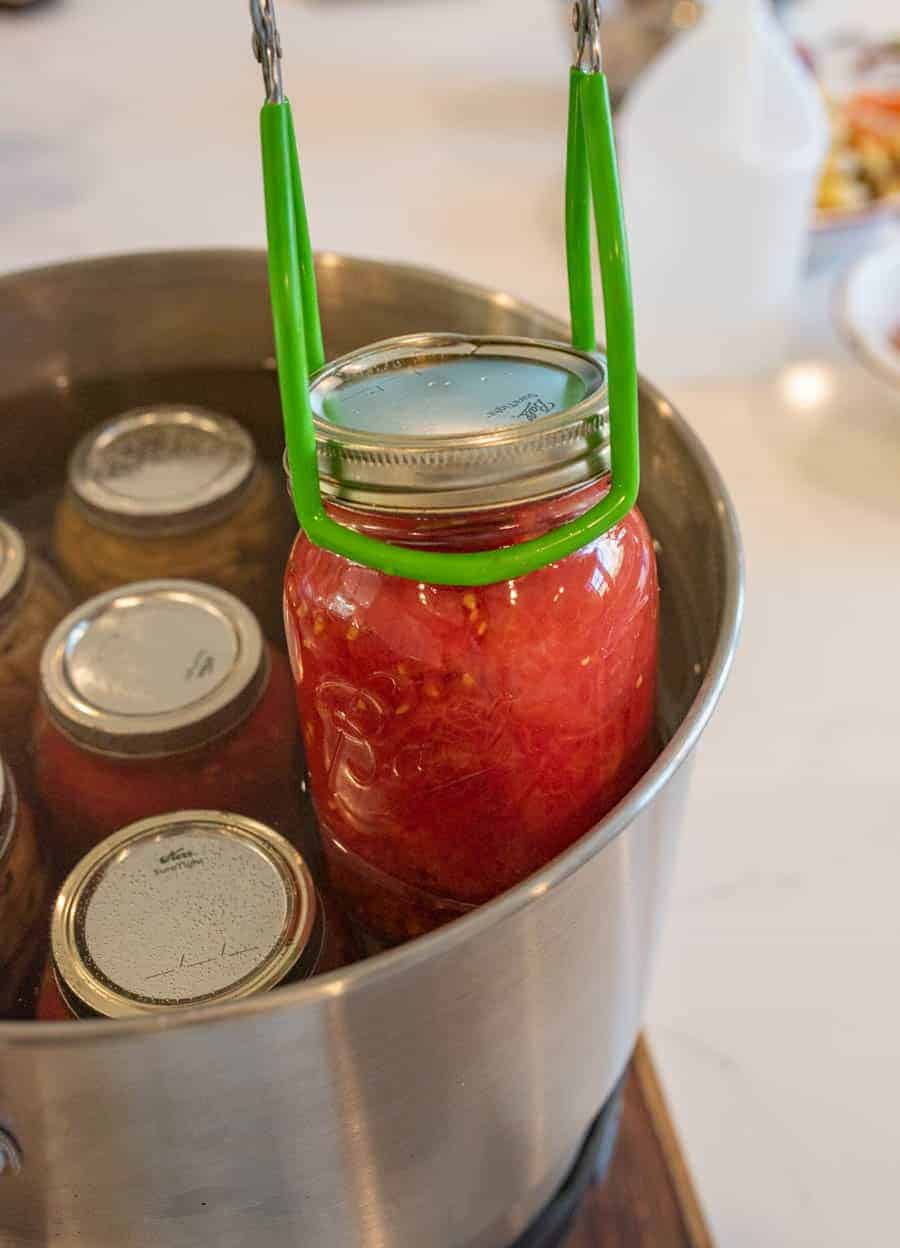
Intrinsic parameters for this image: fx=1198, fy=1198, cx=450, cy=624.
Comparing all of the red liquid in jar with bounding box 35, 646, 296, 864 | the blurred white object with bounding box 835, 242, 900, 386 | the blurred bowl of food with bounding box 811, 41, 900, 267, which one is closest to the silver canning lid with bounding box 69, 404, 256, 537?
the red liquid in jar with bounding box 35, 646, 296, 864

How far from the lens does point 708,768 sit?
A: 586mm

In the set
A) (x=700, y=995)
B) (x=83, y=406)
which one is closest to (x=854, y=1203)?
(x=700, y=995)

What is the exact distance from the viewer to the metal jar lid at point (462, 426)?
296 millimetres

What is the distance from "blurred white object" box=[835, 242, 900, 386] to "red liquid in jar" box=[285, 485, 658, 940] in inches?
16.9

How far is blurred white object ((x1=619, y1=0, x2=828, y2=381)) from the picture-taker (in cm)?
73

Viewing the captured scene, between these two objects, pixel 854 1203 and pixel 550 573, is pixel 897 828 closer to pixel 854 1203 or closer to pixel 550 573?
pixel 854 1203

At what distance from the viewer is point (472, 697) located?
0.33 metres

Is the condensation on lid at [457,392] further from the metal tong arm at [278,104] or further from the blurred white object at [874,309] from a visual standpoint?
the blurred white object at [874,309]

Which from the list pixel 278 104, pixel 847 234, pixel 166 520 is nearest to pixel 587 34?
pixel 278 104

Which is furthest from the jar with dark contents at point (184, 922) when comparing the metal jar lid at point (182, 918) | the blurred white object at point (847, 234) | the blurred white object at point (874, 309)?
the blurred white object at point (847, 234)

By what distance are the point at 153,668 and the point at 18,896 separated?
10cm

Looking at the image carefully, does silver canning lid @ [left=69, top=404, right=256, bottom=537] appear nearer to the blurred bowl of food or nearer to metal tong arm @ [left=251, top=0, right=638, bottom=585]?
metal tong arm @ [left=251, top=0, right=638, bottom=585]

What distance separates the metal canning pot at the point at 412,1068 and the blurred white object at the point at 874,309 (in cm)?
35

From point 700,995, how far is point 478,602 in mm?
261
